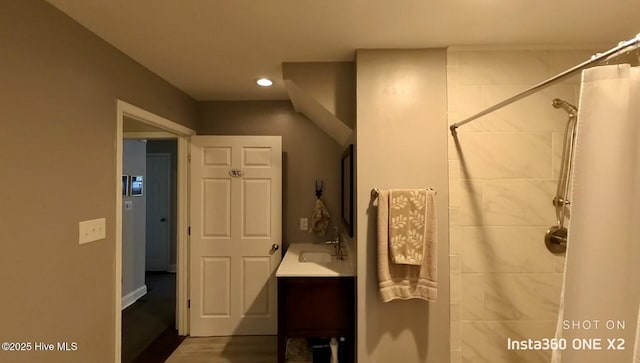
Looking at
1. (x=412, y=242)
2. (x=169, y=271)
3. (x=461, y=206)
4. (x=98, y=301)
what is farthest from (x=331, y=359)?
(x=169, y=271)

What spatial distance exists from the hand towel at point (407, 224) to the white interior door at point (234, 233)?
1.38m

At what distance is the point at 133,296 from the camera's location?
3506 mm

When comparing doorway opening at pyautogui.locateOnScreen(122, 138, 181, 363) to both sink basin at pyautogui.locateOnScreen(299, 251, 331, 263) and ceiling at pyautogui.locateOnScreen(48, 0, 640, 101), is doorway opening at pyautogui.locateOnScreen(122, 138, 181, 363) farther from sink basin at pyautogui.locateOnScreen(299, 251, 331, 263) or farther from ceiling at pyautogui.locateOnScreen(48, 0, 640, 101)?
sink basin at pyautogui.locateOnScreen(299, 251, 331, 263)

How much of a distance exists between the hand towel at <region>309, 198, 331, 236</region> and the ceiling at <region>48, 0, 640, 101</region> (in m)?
1.42

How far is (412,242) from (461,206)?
1.37ft

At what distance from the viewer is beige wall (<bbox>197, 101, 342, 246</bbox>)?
9.62ft

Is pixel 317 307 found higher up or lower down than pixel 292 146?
lower down

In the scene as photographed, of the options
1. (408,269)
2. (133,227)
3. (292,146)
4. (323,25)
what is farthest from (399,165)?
(133,227)

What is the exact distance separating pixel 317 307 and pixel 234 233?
1223mm

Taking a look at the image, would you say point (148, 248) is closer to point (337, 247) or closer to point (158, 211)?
point (158, 211)

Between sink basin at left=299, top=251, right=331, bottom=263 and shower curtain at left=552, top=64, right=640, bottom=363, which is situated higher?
shower curtain at left=552, top=64, right=640, bottom=363

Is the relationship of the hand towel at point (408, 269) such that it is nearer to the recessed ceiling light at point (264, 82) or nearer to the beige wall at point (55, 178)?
the recessed ceiling light at point (264, 82)

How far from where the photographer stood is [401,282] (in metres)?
1.67

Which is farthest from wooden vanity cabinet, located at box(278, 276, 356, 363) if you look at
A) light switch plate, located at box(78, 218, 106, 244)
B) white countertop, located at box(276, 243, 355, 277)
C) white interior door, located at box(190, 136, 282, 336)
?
light switch plate, located at box(78, 218, 106, 244)
